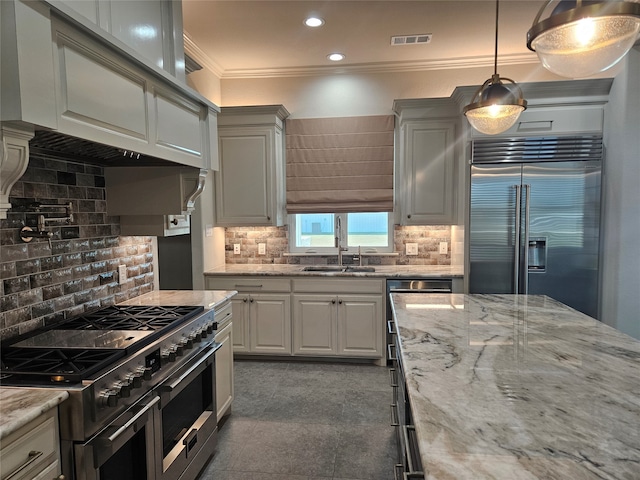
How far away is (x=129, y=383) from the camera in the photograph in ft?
5.09

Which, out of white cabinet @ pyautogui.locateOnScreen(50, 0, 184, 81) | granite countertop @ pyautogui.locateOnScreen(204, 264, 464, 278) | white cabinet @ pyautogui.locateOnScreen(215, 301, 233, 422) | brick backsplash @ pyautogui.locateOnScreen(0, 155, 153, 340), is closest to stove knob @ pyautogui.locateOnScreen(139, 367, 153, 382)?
brick backsplash @ pyautogui.locateOnScreen(0, 155, 153, 340)

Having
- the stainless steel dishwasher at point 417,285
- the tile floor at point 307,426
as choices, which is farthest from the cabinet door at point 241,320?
the stainless steel dishwasher at point 417,285

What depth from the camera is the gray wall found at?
3.13 meters

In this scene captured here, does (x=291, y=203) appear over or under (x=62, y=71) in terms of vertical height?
under

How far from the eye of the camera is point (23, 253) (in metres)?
1.75

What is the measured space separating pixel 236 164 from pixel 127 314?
2.20 metres

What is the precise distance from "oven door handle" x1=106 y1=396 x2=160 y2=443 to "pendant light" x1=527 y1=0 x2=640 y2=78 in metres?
1.94

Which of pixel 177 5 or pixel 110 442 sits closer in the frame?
pixel 110 442

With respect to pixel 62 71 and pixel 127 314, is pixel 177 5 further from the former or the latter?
pixel 127 314

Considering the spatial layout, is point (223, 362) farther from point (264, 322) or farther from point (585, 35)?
point (585, 35)

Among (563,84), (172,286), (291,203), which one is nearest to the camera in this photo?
(563,84)

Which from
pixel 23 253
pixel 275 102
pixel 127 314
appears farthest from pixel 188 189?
pixel 275 102

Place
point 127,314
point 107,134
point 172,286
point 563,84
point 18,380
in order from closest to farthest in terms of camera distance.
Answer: point 18,380, point 107,134, point 127,314, point 563,84, point 172,286

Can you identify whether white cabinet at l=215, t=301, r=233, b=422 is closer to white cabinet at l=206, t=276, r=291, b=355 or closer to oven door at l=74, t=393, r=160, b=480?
oven door at l=74, t=393, r=160, b=480
